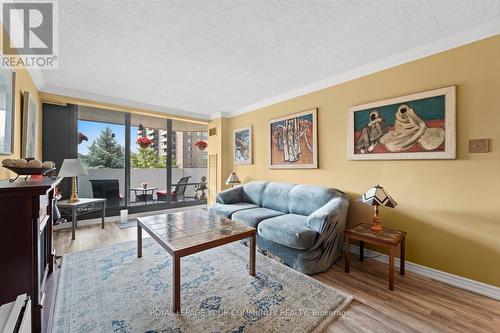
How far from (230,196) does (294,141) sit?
5.09 feet

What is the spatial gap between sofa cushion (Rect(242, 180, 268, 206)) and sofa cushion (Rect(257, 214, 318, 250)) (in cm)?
103

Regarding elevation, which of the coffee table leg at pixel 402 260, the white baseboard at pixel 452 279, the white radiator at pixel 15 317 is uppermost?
the white radiator at pixel 15 317

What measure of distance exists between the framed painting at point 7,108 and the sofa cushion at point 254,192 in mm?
3097

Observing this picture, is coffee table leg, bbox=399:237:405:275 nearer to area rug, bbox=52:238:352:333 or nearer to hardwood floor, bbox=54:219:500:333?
hardwood floor, bbox=54:219:500:333

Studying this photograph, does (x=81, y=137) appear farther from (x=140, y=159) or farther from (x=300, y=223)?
(x=300, y=223)

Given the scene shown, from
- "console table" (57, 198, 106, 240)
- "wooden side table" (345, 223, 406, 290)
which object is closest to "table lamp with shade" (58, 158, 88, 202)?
"console table" (57, 198, 106, 240)

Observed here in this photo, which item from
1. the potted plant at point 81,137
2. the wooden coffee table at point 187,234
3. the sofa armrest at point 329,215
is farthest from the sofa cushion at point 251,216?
the potted plant at point 81,137

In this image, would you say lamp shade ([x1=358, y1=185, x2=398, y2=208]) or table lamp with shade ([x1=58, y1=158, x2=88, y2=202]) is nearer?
lamp shade ([x1=358, y1=185, x2=398, y2=208])

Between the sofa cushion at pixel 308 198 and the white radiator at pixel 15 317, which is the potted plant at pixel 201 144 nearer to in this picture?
the sofa cushion at pixel 308 198

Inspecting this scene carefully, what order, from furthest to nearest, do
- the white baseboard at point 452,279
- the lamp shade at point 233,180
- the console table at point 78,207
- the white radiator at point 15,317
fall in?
1. the lamp shade at point 233,180
2. the console table at point 78,207
3. the white baseboard at point 452,279
4. the white radiator at point 15,317

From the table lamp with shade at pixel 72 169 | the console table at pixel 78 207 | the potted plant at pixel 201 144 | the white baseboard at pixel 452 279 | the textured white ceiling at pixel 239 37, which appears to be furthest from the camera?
the potted plant at pixel 201 144

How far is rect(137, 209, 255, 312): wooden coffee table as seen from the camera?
1.76 meters

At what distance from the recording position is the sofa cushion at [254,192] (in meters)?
3.86

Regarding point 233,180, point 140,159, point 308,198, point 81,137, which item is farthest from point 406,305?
point 81,137
